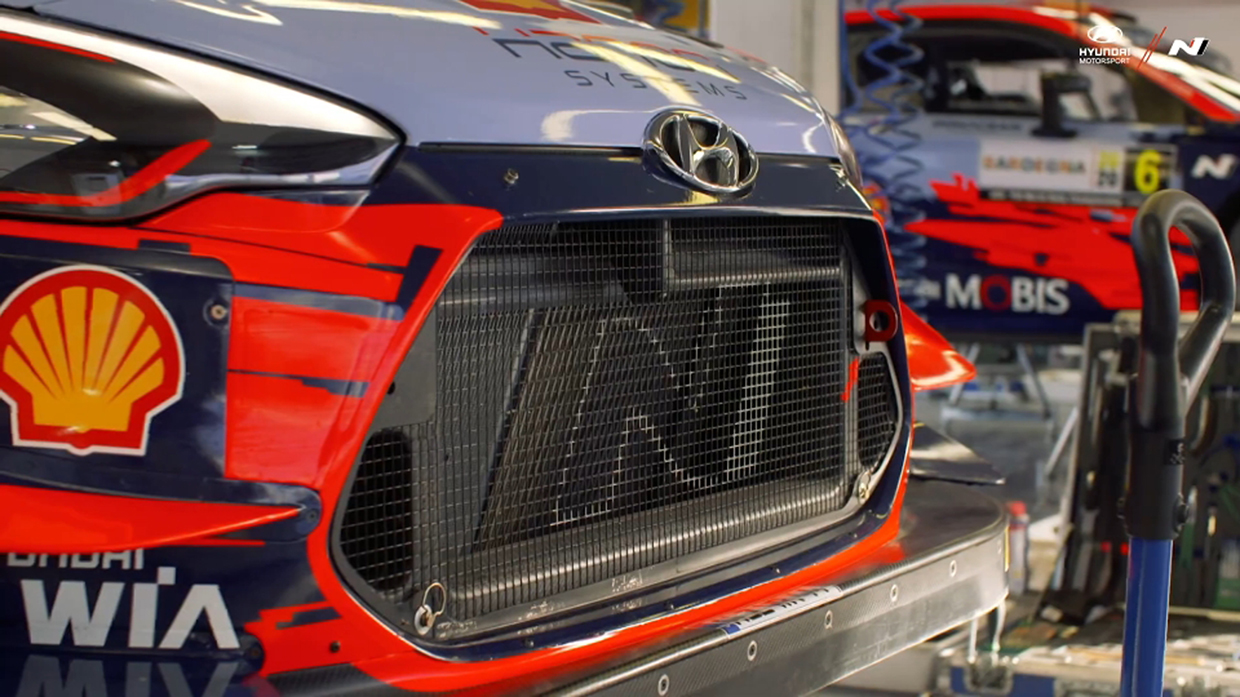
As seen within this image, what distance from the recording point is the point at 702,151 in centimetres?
170

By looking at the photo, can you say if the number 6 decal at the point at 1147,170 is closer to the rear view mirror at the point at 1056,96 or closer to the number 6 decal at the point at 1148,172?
the number 6 decal at the point at 1148,172

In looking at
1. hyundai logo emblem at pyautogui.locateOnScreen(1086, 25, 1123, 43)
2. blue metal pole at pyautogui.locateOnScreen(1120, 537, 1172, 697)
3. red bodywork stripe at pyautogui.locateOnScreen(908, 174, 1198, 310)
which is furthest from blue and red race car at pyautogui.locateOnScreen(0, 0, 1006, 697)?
hyundai logo emblem at pyautogui.locateOnScreen(1086, 25, 1123, 43)

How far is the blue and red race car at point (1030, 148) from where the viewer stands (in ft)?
16.6

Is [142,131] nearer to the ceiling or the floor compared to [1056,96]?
nearer to the floor

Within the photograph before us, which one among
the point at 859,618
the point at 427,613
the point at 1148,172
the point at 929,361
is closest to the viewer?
the point at 427,613

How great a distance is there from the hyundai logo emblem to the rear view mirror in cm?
19

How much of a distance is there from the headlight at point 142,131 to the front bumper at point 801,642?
47cm

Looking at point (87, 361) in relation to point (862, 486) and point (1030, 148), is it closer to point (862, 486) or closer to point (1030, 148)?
point (862, 486)

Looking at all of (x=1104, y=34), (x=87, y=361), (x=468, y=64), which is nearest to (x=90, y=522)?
(x=87, y=361)

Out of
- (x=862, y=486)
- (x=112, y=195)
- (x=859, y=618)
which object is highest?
(x=112, y=195)

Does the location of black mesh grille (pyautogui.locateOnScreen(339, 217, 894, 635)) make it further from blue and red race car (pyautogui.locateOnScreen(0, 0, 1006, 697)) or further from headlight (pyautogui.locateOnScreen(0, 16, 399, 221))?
headlight (pyautogui.locateOnScreen(0, 16, 399, 221))

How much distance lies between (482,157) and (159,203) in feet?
1.17

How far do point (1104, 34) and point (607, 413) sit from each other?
427 centimetres

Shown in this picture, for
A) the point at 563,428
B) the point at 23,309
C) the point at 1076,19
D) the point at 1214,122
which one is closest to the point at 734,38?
the point at 1076,19
